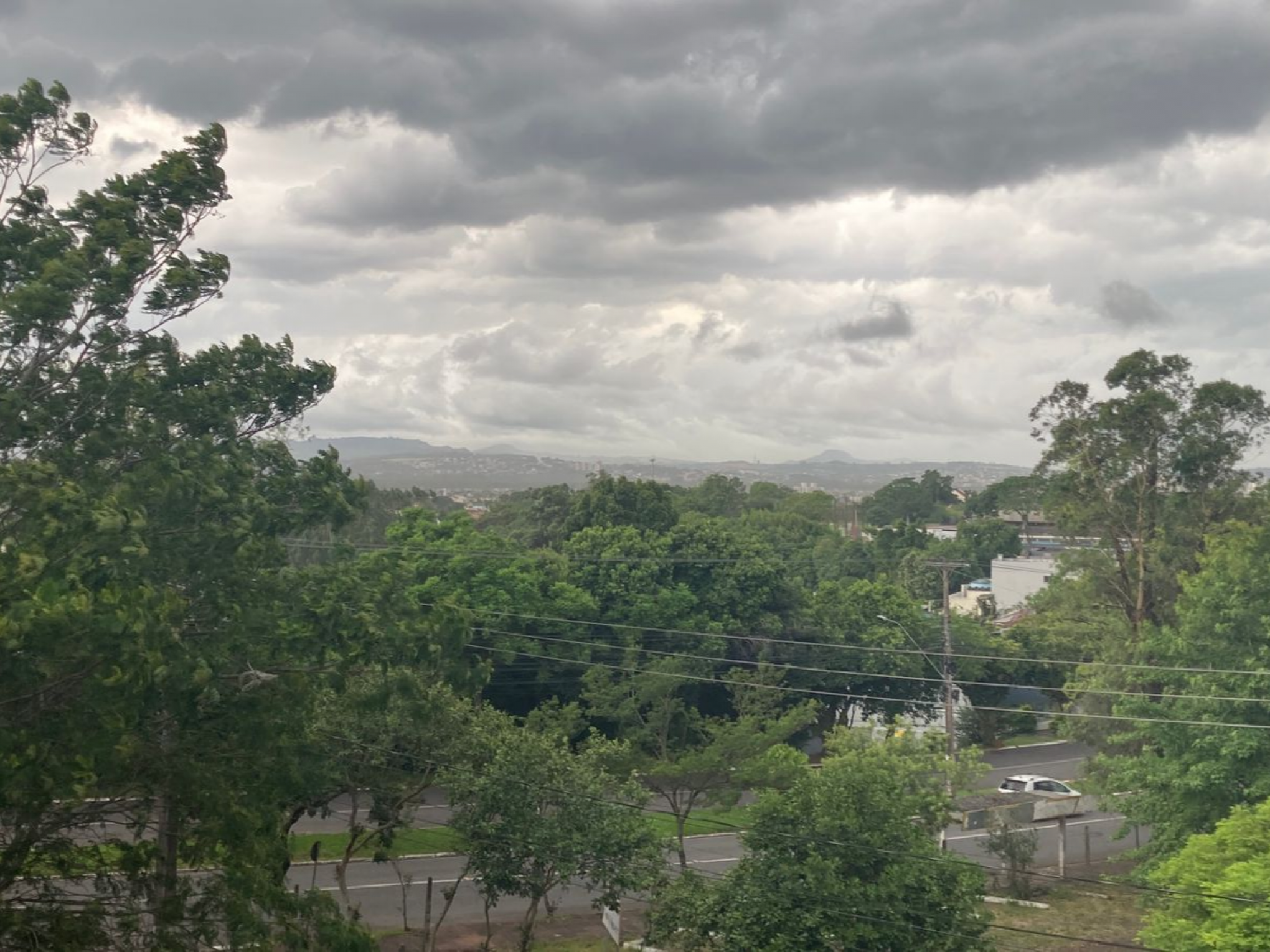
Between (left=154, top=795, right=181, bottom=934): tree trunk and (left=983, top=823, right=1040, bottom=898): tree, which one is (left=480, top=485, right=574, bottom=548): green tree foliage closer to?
(left=983, top=823, right=1040, bottom=898): tree

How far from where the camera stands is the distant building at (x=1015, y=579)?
67750 mm

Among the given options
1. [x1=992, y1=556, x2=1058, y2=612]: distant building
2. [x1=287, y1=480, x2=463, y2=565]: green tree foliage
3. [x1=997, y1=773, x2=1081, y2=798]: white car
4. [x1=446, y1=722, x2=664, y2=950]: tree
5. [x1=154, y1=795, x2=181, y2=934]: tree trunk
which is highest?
[x1=287, y1=480, x2=463, y2=565]: green tree foliage

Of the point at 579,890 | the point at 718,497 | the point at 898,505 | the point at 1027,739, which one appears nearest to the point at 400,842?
the point at 579,890

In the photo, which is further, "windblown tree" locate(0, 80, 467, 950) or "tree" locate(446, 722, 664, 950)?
"tree" locate(446, 722, 664, 950)

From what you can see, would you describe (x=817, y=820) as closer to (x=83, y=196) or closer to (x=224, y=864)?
(x=224, y=864)

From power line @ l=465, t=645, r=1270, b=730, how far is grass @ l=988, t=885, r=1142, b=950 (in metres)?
4.24

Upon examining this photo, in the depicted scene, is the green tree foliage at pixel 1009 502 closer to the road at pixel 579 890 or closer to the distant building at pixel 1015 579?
the distant building at pixel 1015 579

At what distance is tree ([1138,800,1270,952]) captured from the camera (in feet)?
46.5

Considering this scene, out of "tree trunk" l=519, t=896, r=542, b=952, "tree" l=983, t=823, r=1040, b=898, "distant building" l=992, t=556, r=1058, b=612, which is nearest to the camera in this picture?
"tree trunk" l=519, t=896, r=542, b=952

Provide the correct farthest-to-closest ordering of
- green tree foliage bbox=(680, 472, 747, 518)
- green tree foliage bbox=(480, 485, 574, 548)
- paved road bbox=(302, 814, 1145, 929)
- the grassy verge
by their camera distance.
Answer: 1. green tree foliage bbox=(680, 472, 747, 518)
2. green tree foliage bbox=(480, 485, 574, 548)
3. the grassy verge
4. paved road bbox=(302, 814, 1145, 929)

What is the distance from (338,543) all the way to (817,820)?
801 cm

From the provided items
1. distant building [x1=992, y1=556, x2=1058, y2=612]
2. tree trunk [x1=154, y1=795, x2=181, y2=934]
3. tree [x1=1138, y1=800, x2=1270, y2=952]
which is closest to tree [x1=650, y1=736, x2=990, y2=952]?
tree [x1=1138, y1=800, x2=1270, y2=952]

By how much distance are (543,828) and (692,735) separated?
1578cm

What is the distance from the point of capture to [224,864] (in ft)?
39.2
